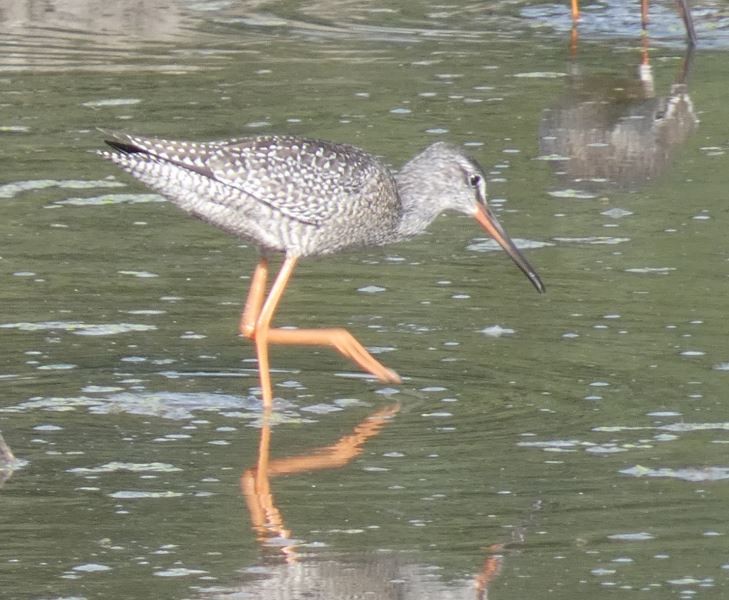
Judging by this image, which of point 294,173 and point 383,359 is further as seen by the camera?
point 383,359

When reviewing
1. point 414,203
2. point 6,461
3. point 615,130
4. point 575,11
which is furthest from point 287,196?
point 575,11

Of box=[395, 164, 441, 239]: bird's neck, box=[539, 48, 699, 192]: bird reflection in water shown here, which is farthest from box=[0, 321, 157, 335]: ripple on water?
box=[539, 48, 699, 192]: bird reflection in water

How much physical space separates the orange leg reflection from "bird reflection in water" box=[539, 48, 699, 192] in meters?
4.53

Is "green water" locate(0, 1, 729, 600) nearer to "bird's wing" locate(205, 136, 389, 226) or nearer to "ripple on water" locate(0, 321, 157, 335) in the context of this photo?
"ripple on water" locate(0, 321, 157, 335)

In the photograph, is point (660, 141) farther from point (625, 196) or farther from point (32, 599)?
point (32, 599)

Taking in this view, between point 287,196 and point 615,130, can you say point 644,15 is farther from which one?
point 287,196

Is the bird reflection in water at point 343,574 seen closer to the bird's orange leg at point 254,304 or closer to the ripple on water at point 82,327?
the bird's orange leg at point 254,304

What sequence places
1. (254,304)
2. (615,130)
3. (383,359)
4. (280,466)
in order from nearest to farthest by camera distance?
(280,466)
(383,359)
(254,304)
(615,130)

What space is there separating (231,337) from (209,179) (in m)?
1.23

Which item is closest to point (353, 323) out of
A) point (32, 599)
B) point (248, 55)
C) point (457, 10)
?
point (32, 599)

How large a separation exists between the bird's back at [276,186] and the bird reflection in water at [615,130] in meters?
3.56

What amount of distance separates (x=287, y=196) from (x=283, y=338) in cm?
63

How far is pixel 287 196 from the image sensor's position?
8922 mm

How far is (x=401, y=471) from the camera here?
7660mm
